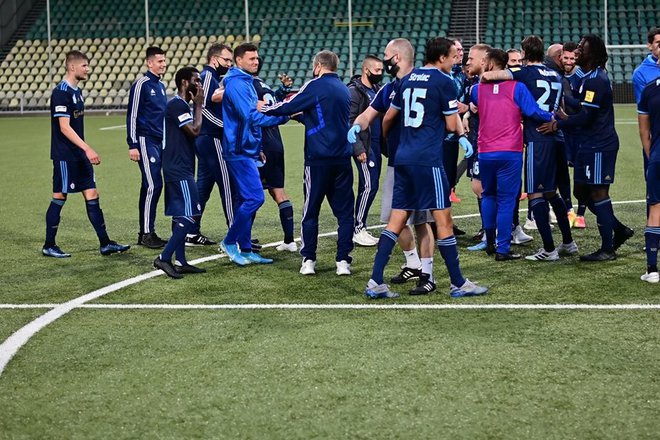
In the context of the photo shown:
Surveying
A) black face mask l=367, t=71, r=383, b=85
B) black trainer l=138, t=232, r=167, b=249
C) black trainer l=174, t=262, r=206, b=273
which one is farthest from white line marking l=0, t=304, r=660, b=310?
black face mask l=367, t=71, r=383, b=85

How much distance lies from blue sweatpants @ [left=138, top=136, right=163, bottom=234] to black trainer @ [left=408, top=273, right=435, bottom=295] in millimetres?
3472

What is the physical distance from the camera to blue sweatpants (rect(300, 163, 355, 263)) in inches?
314

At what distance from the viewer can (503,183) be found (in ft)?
27.6

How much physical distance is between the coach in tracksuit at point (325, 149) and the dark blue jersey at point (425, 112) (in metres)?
0.94

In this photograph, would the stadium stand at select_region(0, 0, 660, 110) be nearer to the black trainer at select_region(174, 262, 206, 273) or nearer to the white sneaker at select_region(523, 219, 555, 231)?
the white sneaker at select_region(523, 219, 555, 231)

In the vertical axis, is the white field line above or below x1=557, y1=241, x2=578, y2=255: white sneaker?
above

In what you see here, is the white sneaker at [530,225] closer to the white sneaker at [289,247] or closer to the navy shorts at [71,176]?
the white sneaker at [289,247]

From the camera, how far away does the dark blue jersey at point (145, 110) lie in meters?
9.72

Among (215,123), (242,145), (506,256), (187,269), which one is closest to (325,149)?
(242,145)

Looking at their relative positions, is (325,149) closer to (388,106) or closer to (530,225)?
(388,106)

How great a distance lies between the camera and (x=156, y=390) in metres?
5.00

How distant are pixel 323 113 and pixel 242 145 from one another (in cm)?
95

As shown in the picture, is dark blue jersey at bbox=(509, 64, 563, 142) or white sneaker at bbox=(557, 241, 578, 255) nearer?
dark blue jersey at bbox=(509, 64, 563, 142)

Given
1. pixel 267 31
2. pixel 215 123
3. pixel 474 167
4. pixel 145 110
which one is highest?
pixel 267 31
